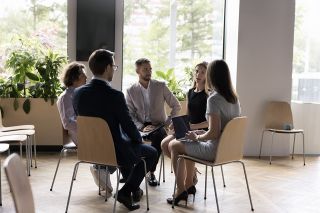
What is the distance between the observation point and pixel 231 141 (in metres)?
3.42

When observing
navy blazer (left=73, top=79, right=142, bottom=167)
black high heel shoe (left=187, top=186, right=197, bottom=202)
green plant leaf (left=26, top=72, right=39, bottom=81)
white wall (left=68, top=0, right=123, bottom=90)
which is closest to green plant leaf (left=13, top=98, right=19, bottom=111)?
green plant leaf (left=26, top=72, right=39, bottom=81)

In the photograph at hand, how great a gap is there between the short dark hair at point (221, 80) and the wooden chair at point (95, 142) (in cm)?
94

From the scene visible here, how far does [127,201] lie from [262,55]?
10.7ft

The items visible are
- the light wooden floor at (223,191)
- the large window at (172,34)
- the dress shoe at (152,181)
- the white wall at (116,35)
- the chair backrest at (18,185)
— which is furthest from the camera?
the large window at (172,34)

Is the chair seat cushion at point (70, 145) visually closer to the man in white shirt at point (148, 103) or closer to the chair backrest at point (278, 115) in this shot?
the man in white shirt at point (148, 103)

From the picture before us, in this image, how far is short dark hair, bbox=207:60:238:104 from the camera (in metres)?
3.45

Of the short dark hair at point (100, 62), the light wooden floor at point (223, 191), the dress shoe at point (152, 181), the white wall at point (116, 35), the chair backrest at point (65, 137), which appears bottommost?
the light wooden floor at point (223, 191)

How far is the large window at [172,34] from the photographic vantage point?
6598mm

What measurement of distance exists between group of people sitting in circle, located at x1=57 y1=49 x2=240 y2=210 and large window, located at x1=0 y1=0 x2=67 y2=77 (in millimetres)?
2360

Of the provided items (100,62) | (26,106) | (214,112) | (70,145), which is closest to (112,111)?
(100,62)

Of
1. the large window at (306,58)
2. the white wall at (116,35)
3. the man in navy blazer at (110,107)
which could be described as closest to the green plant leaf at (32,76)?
the white wall at (116,35)

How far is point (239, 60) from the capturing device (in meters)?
5.99

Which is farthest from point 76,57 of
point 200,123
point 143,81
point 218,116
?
point 218,116

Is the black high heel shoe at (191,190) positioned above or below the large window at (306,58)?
below
